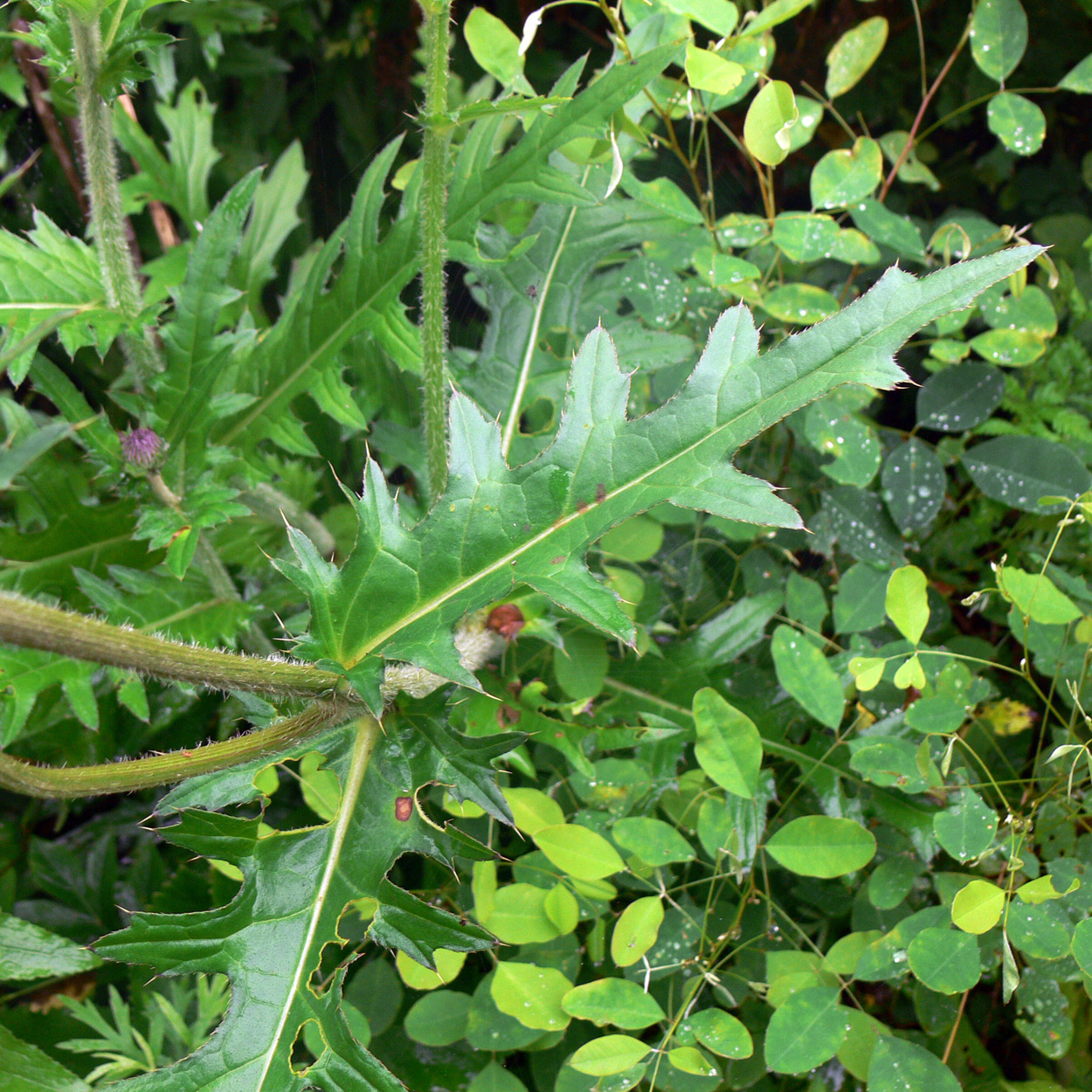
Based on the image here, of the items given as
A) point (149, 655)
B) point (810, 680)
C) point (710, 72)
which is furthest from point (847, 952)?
point (710, 72)

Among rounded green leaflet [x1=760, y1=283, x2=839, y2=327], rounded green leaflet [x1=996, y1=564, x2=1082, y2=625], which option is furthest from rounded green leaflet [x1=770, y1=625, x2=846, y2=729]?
rounded green leaflet [x1=760, y1=283, x2=839, y2=327]

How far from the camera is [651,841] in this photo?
36.0 inches

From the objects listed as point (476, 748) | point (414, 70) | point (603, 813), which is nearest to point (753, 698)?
point (603, 813)

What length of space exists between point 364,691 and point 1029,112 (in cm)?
116

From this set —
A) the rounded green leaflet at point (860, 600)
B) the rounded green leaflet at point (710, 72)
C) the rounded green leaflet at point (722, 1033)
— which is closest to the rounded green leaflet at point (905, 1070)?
the rounded green leaflet at point (722, 1033)

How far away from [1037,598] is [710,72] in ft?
2.27

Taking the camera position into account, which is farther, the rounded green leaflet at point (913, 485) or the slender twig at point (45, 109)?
the slender twig at point (45, 109)

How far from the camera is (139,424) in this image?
1.13 meters

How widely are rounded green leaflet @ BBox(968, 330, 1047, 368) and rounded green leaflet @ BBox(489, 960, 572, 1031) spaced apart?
37.4 inches

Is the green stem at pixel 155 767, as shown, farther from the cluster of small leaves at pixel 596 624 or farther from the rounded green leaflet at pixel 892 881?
the rounded green leaflet at pixel 892 881

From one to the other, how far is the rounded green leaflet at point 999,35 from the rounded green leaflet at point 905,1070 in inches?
47.4

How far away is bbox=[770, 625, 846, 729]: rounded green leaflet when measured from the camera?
3.17 ft

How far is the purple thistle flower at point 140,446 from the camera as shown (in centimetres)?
104

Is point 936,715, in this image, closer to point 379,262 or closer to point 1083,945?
point 1083,945
